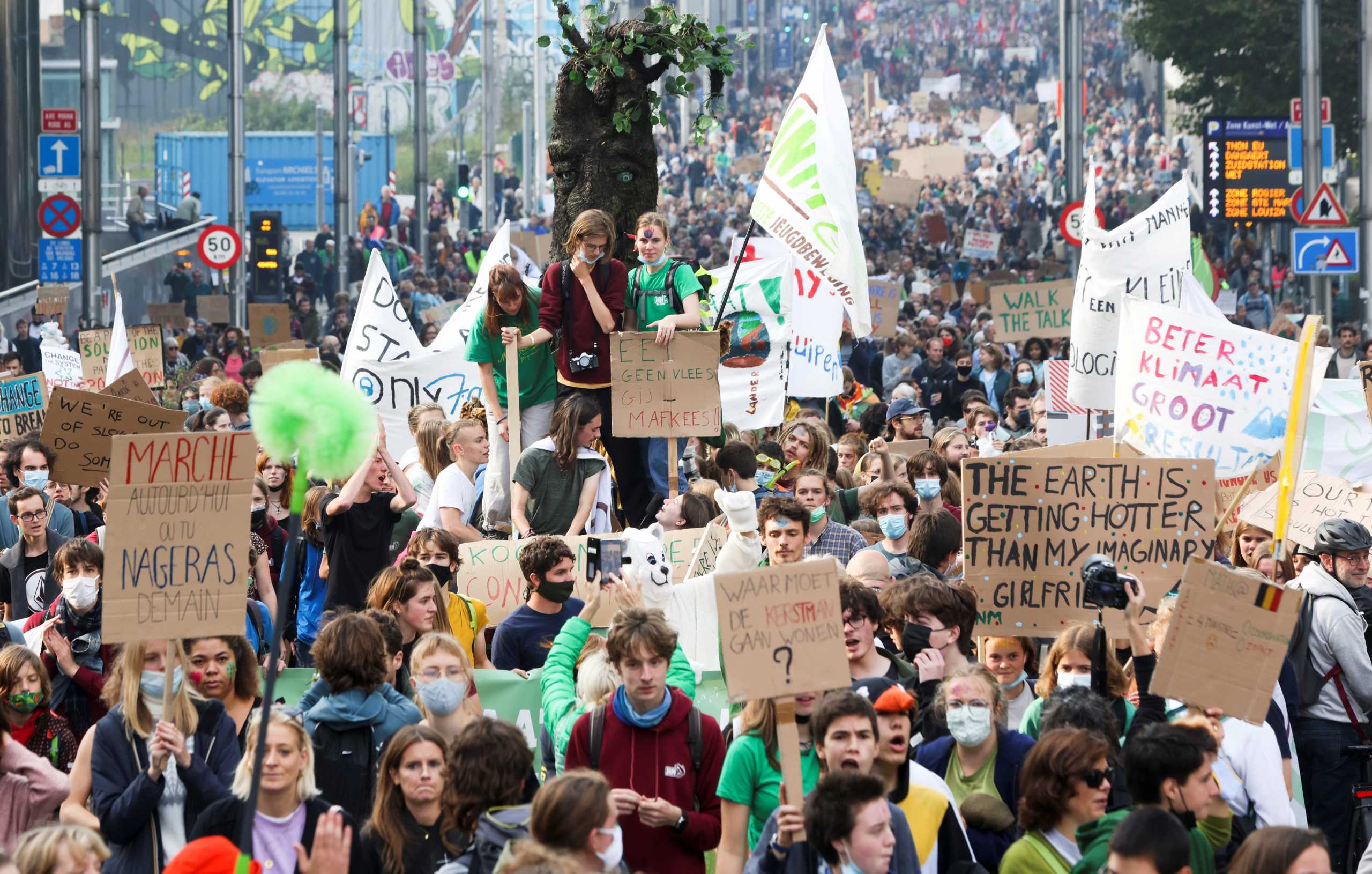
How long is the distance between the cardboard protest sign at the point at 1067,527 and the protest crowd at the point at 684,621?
0.04 ft

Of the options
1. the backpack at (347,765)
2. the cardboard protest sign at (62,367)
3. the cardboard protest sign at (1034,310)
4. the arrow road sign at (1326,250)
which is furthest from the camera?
the arrow road sign at (1326,250)

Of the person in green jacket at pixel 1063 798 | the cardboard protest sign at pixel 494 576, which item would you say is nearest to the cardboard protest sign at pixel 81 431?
the cardboard protest sign at pixel 494 576

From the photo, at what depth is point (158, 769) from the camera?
5859 mm

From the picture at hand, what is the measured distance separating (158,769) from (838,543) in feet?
13.0

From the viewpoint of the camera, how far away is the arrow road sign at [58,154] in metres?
27.9

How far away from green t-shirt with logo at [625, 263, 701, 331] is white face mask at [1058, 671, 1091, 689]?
13.9 feet

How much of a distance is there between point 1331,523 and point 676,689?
3.05 metres

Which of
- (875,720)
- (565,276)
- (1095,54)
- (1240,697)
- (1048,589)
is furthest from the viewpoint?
(1095,54)

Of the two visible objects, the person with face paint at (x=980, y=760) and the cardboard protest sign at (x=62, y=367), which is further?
the cardboard protest sign at (x=62, y=367)

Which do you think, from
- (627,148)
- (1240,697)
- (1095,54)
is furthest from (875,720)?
(1095,54)

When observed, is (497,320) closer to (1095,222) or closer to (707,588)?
(707,588)

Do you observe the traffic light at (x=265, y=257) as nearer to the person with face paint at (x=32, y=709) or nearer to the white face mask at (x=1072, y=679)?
the person with face paint at (x=32, y=709)

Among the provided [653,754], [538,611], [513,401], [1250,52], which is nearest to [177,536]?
[653,754]

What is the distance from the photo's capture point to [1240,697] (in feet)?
20.5
